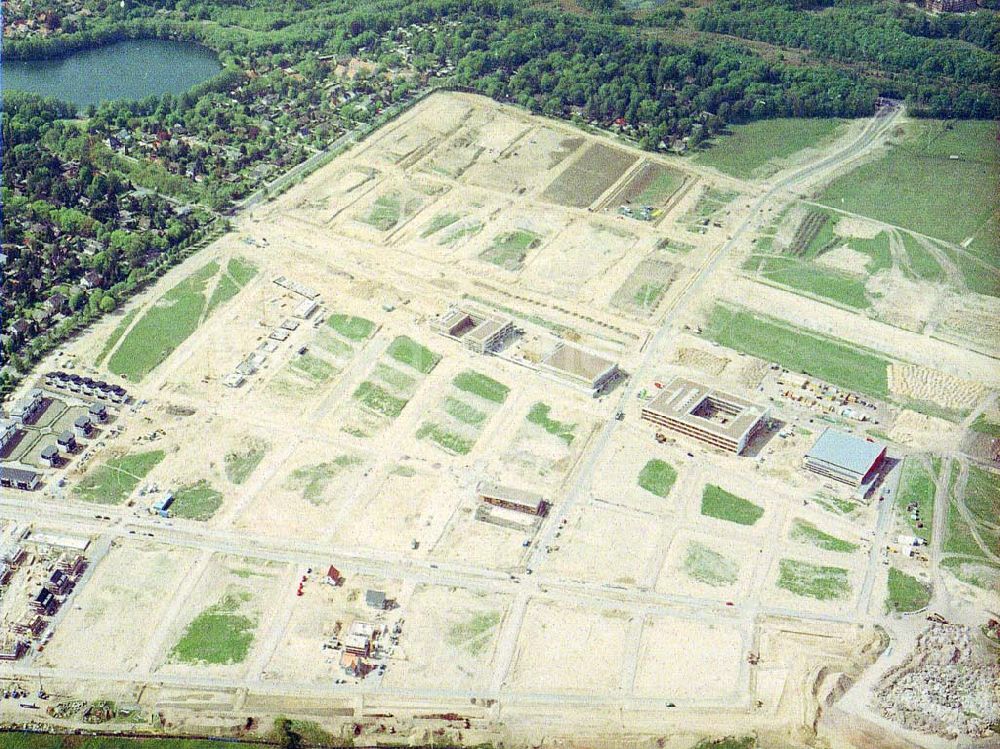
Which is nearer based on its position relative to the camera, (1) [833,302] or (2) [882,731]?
(2) [882,731]

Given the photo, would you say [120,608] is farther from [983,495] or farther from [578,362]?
[983,495]

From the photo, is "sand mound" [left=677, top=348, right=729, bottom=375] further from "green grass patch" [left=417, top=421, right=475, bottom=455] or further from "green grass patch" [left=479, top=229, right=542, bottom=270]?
"green grass patch" [left=417, top=421, right=475, bottom=455]

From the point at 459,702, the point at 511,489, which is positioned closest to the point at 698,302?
the point at 511,489

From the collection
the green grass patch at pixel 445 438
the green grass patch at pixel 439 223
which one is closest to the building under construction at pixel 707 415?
the green grass patch at pixel 445 438

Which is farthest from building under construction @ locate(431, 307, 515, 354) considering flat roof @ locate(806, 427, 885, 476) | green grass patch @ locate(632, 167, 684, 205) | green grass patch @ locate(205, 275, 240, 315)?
green grass patch @ locate(632, 167, 684, 205)

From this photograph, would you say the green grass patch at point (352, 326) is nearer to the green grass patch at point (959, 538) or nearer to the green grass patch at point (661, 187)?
the green grass patch at point (661, 187)

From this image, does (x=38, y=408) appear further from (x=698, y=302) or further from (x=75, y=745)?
(x=698, y=302)
